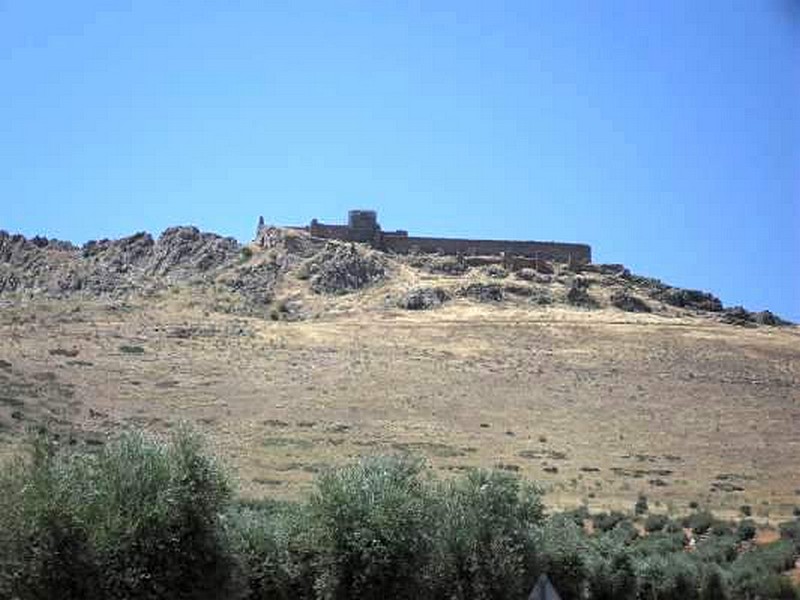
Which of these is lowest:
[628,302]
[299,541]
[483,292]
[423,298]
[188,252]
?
[299,541]

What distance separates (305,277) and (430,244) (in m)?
14.9

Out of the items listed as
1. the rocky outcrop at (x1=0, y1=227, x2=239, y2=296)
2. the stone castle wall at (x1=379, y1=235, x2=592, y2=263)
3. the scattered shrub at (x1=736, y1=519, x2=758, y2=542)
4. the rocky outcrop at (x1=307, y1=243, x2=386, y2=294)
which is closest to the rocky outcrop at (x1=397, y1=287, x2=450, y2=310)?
the rocky outcrop at (x1=307, y1=243, x2=386, y2=294)

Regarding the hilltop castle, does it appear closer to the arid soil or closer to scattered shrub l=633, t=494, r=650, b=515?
the arid soil

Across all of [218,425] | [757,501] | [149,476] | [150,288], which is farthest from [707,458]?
[150,288]

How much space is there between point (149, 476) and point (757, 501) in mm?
33063

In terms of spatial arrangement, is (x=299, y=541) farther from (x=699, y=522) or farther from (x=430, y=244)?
(x=430, y=244)

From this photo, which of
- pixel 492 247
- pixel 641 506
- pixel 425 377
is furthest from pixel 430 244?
pixel 641 506

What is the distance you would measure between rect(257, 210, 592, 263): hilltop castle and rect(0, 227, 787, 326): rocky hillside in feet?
7.78

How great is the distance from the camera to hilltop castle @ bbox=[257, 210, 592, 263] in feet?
342

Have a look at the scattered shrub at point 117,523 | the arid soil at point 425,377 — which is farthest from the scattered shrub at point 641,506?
the scattered shrub at point 117,523

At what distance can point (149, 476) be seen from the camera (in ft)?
81.0

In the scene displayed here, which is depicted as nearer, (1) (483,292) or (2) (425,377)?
(2) (425,377)

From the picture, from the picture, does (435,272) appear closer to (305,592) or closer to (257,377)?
(257,377)

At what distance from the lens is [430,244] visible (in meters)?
106
